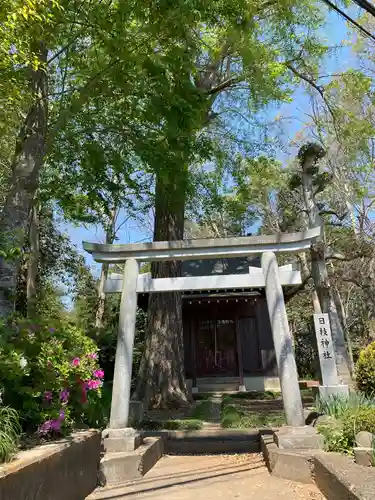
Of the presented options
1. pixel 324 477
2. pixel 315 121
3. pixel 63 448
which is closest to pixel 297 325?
pixel 315 121

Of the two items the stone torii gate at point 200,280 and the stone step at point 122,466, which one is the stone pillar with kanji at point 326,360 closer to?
the stone torii gate at point 200,280

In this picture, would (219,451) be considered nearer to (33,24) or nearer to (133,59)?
(133,59)

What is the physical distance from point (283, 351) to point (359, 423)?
1.57 metres

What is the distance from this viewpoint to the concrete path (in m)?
4.78

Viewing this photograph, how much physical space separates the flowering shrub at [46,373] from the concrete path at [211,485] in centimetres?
121

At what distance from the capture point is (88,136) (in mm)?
8594

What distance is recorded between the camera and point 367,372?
8.84 m

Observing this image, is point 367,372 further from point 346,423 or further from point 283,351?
point 346,423

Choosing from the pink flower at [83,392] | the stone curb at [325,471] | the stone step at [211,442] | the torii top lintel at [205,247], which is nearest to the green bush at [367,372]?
the stone step at [211,442]

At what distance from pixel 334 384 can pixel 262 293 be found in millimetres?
7338

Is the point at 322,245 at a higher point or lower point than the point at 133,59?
lower

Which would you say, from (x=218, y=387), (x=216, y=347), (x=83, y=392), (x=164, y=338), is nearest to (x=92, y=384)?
(x=83, y=392)

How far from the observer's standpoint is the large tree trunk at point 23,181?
540cm

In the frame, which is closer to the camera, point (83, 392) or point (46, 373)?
point (46, 373)
